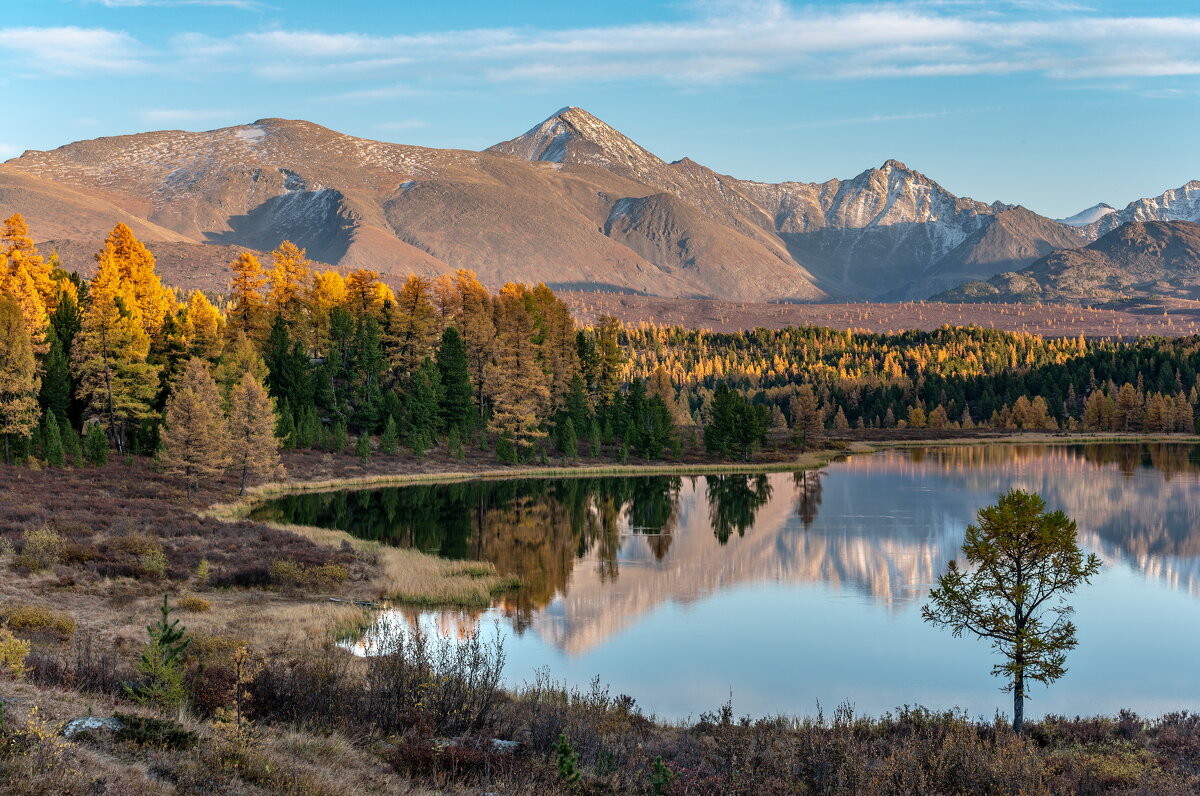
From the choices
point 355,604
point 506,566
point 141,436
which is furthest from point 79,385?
point 355,604

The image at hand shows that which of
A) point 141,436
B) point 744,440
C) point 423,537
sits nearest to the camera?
point 423,537

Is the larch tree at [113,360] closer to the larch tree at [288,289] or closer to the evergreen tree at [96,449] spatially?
the evergreen tree at [96,449]

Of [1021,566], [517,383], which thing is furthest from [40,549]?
[517,383]

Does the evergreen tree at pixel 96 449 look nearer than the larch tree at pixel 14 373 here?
No

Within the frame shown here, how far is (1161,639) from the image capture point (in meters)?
36.1

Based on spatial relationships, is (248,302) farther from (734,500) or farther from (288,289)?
(734,500)

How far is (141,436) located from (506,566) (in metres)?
42.1

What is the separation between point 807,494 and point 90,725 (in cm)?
7506

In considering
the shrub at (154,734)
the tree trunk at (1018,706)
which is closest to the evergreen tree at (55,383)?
the shrub at (154,734)

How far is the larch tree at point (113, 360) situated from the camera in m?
72.9

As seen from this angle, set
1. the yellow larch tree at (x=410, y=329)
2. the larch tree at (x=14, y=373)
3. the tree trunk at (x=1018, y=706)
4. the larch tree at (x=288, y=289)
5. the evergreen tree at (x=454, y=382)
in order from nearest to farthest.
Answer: the tree trunk at (x=1018, y=706) < the larch tree at (x=14, y=373) < the evergreen tree at (x=454, y=382) < the larch tree at (x=288, y=289) < the yellow larch tree at (x=410, y=329)

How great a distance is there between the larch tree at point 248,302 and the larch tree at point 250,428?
26919 millimetres

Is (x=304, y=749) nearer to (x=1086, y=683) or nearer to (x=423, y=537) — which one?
(x=1086, y=683)

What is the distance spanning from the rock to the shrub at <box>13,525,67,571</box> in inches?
922
